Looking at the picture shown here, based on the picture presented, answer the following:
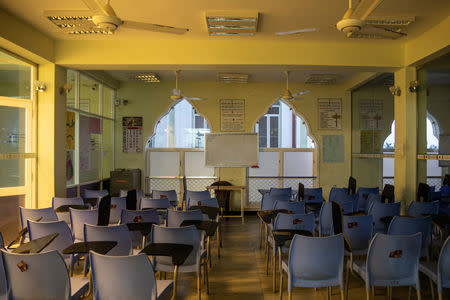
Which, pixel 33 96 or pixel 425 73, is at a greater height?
pixel 425 73

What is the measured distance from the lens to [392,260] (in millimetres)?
2777

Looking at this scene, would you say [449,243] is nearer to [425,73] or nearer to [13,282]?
[13,282]

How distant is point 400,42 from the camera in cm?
564

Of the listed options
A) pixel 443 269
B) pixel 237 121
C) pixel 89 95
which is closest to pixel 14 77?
Result: pixel 89 95

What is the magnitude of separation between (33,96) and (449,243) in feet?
20.4

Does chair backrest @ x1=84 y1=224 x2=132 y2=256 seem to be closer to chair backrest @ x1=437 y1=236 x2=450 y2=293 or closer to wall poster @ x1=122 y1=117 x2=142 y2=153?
chair backrest @ x1=437 y1=236 x2=450 y2=293

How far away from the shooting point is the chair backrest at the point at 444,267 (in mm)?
2742

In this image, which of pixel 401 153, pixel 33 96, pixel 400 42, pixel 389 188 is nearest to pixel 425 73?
pixel 400 42

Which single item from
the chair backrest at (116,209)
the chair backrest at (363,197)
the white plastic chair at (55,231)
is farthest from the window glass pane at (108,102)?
the chair backrest at (363,197)

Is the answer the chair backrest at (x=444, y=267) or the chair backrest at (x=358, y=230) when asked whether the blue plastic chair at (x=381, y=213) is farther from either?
the chair backrest at (x=444, y=267)

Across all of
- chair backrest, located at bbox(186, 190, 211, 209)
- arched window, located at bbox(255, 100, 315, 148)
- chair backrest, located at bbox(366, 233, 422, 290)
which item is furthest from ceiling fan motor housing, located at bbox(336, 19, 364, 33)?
arched window, located at bbox(255, 100, 315, 148)

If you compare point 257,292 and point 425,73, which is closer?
point 257,292

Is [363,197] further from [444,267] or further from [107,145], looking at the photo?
[107,145]

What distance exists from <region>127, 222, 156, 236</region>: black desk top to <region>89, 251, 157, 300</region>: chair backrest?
110 cm
